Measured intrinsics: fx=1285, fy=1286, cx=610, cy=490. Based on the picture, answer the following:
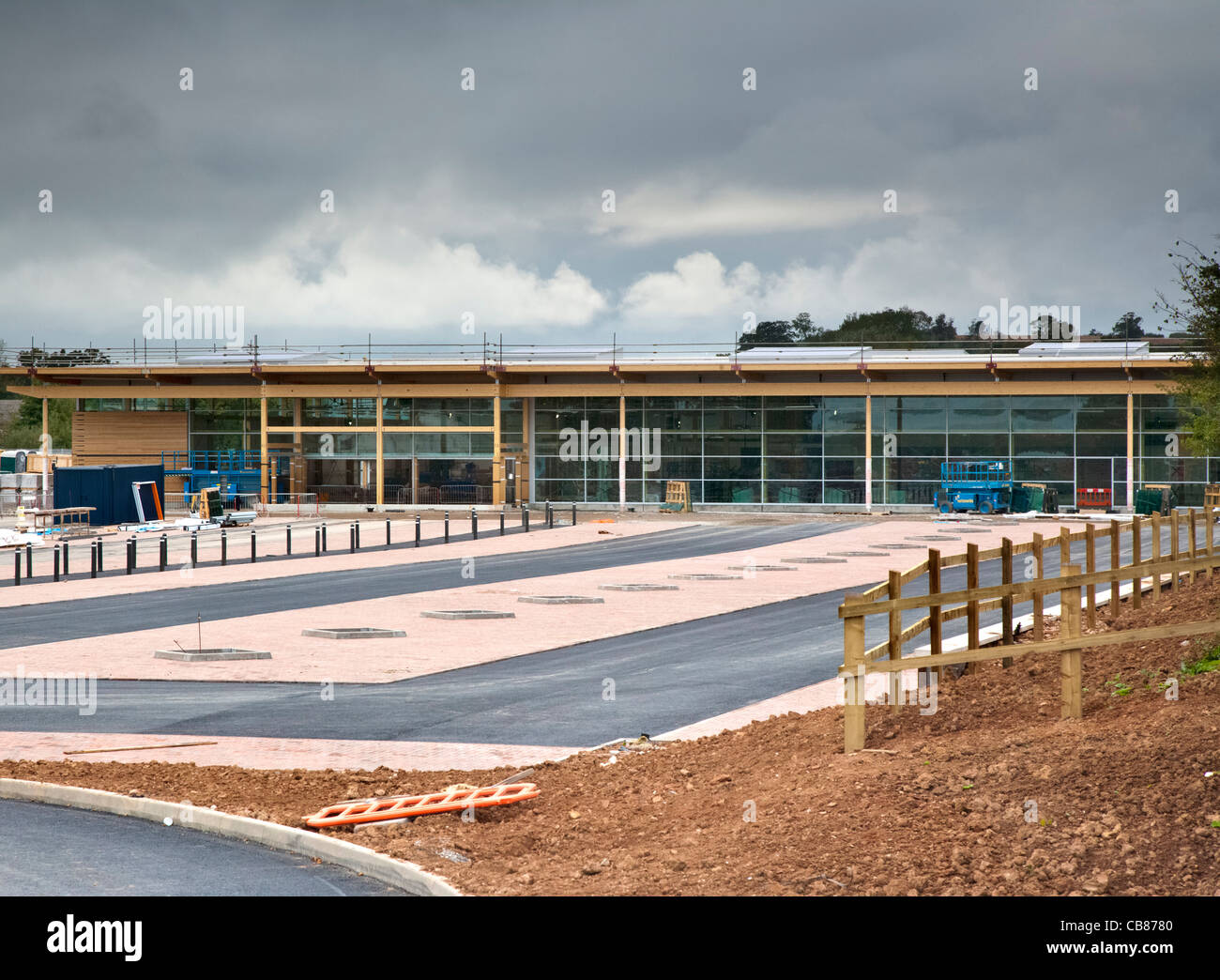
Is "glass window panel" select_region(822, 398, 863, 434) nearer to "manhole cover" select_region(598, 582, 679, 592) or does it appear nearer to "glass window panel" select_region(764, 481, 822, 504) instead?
"glass window panel" select_region(764, 481, 822, 504)

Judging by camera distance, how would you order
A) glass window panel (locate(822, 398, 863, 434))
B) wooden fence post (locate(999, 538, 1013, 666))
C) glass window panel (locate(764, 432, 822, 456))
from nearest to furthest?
wooden fence post (locate(999, 538, 1013, 666)) → glass window panel (locate(822, 398, 863, 434)) → glass window panel (locate(764, 432, 822, 456))

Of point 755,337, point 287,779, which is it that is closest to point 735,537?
point 287,779

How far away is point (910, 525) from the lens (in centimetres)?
4925

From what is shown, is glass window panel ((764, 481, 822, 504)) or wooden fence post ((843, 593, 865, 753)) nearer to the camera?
wooden fence post ((843, 593, 865, 753))

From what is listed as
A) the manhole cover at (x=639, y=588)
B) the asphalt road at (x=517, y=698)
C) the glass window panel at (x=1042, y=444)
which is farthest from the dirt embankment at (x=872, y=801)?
the glass window panel at (x=1042, y=444)

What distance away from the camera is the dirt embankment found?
670cm

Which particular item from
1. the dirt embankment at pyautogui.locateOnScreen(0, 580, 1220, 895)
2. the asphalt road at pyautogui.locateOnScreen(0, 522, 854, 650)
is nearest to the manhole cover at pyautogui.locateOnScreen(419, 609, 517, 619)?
the asphalt road at pyautogui.locateOnScreen(0, 522, 854, 650)

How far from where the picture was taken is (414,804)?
931cm

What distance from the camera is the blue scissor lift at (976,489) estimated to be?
53844mm

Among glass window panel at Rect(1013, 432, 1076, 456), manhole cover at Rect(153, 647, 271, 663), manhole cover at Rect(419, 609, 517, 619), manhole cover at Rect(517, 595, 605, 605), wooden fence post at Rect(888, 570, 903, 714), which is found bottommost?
manhole cover at Rect(517, 595, 605, 605)

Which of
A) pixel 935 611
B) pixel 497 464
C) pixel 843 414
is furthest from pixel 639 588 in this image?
pixel 497 464

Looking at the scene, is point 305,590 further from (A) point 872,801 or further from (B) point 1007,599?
(A) point 872,801
